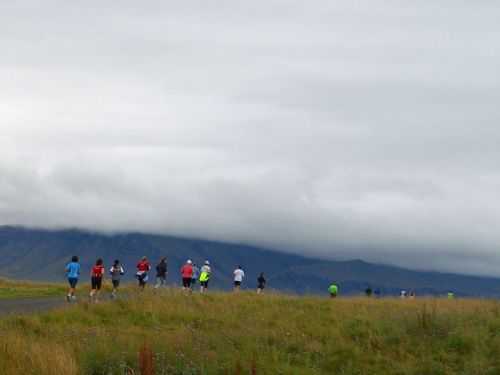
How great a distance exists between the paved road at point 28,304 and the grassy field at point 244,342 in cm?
290

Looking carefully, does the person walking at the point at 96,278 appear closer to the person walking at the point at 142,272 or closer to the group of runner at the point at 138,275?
the group of runner at the point at 138,275

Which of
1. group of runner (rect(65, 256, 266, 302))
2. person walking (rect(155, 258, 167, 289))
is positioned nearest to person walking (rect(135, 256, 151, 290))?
group of runner (rect(65, 256, 266, 302))

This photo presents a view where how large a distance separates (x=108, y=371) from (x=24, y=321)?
18.7ft

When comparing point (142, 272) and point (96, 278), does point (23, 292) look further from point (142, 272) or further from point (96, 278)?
point (96, 278)

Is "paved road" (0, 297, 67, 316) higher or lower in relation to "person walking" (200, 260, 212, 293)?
lower

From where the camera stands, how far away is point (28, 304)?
31.9m

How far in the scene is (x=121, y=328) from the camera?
2356 cm

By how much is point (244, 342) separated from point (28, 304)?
527 inches

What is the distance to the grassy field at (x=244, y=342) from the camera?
18203 mm

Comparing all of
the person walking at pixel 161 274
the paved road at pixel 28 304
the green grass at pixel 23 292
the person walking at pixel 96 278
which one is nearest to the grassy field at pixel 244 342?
the paved road at pixel 28 304

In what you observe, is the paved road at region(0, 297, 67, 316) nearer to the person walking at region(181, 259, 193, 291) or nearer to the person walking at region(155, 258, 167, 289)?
the person walking at region(155, 258, 167, 289)

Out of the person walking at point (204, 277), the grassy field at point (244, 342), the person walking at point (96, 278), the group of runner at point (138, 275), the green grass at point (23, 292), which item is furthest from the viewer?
the person walking at point (204, 277)

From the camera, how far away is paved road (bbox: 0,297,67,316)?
28.9 meters

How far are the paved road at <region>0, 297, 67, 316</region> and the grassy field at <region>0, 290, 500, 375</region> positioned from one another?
2.90 metres
